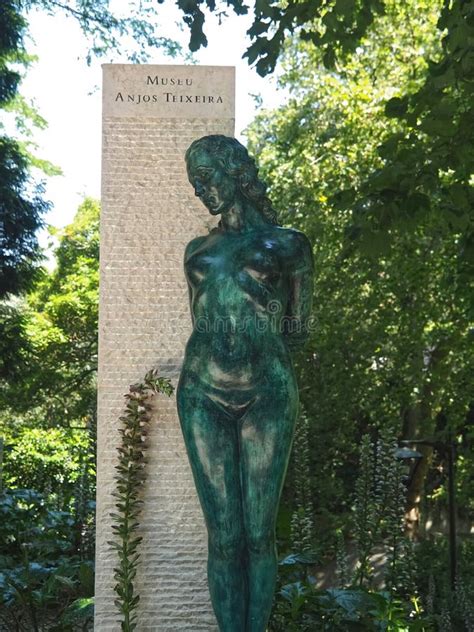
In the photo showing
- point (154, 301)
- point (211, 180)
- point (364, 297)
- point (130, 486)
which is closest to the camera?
point (211, 180)

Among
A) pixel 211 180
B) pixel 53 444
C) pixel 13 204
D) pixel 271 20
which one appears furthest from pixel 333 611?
pixel 53 444

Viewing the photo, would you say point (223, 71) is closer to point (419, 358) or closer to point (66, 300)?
point (419, 358)

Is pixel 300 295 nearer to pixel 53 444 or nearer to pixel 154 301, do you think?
pixel 154 301

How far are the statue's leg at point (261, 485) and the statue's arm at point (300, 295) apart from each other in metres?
0.30

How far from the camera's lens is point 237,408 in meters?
3.30

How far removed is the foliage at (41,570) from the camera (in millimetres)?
4730

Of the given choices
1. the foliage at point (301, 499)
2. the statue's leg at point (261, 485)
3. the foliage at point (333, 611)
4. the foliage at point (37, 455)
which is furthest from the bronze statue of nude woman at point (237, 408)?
the foliage at point (37, 455)

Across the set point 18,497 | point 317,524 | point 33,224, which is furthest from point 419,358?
point 18,497

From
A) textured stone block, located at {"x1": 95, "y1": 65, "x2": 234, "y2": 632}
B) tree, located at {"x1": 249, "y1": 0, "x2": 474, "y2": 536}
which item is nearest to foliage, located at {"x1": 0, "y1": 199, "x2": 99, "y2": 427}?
tree, located at {"x1": 249, "y1": 0, "x2": 474, "y2": 536}

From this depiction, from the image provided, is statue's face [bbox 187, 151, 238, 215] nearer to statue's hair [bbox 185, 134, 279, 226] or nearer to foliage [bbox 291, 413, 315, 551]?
statue's hair [bbox 185, 134, 279, 226]

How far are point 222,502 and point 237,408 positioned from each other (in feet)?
1.06

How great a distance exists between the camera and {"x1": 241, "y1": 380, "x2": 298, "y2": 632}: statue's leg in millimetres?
3285

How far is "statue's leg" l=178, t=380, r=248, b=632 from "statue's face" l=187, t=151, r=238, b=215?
664mm

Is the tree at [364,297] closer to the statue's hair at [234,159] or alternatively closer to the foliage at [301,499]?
the foliage at [301,499]
